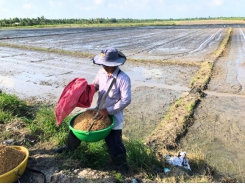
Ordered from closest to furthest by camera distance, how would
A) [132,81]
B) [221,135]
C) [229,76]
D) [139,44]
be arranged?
[221,135] < [132,81] < [229,76] < [139,44]

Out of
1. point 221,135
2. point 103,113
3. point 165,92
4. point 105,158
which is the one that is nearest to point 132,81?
point 165,92

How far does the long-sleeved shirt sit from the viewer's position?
275 cm

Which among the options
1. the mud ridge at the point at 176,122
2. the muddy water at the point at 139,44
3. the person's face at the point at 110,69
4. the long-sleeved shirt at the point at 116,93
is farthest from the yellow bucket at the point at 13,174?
the muddy water at the point at 139,44

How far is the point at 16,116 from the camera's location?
4672 mm

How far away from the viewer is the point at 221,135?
4.26m

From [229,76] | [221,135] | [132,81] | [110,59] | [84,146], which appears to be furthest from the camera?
[229,76]

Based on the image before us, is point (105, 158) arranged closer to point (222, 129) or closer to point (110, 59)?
point (110, 59)

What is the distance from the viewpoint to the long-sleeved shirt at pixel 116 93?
275 cm

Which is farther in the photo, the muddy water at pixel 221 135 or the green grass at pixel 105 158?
the muddy water at pixel 221 135

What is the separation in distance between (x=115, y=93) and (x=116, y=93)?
0.04 feet

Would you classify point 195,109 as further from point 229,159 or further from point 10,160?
point 10,160

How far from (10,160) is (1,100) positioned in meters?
2.75

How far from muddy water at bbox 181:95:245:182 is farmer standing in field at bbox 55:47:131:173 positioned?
136cm

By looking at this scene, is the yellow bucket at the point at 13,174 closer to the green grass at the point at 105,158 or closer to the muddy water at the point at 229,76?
the green grass at the point at 105,158
